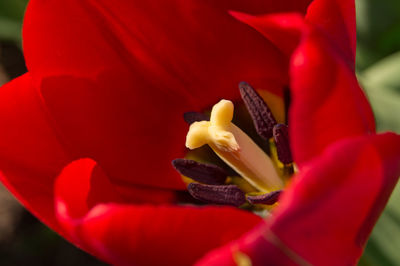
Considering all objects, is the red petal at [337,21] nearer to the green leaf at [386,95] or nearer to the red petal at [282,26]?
the red petal at [282,26]

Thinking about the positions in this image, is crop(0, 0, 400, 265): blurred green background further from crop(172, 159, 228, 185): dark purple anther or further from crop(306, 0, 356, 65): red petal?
crop(306, 0, 356, 65): red petal

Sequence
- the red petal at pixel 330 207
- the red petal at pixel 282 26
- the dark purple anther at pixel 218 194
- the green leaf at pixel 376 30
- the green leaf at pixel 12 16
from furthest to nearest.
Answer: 1. the green leaf at pixel 12 16
2. the green leaf at pixel 376 30
3. the dark purple anther at pixel 218 194
4. the red petal at pixel 282 26
5. the red petal at pixel 330 207

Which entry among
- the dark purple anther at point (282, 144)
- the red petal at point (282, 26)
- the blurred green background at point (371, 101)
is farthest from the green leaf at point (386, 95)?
the red petal at point (282, 26)

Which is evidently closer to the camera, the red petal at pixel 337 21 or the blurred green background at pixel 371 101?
the red petal at pixel 337 21

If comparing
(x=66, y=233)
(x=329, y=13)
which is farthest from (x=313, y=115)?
Result: (x=66, y=233)

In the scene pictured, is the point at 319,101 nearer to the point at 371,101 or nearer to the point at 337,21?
the point at 337,21

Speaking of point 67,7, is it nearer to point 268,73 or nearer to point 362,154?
point 268,73

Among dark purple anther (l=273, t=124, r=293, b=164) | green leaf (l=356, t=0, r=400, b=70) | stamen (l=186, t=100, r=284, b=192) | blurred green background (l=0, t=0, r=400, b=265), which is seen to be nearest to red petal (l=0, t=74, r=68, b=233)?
stamen (l=186, t=100, r=284, b=192)
